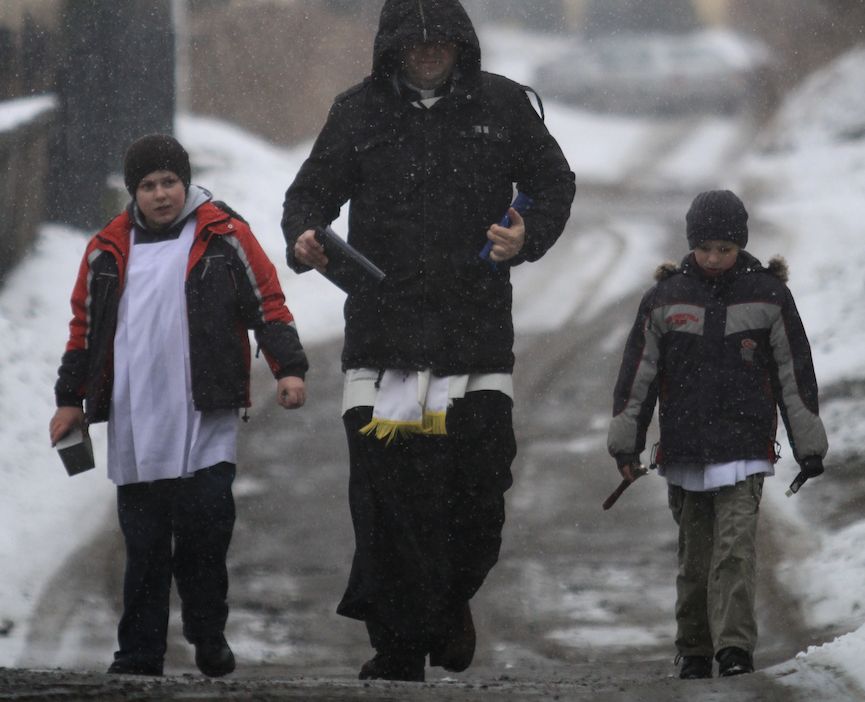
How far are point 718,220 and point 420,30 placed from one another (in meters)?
1.30

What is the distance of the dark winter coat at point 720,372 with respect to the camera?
5.96 meters

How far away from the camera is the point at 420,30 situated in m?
5.39

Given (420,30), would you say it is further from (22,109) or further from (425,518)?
(22,109)

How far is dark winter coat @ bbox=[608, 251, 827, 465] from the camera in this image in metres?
5.96

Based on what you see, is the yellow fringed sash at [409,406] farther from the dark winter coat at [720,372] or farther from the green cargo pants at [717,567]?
the green cargo pants at [717,567]

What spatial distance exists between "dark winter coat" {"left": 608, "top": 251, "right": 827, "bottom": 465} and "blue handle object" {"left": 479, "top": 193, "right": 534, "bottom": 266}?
79 cm

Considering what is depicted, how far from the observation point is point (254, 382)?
10992 millimetres

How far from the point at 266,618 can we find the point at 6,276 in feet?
18.2

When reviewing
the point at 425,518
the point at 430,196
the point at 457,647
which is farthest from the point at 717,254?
the point at 457,647

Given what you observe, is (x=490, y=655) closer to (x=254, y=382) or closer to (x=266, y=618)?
(x=266, y=618)

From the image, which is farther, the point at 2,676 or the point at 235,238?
the point at 235,238

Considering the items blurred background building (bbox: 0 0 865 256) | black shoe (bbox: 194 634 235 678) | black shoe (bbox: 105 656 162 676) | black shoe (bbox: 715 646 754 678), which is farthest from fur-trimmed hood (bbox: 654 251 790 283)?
blurred background building (bbox: 0 0 865 256)

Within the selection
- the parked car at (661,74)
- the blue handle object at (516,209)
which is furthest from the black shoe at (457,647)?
the parked car at (661,74)

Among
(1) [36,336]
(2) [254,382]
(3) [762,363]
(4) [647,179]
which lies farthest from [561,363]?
(4) [647,179]
